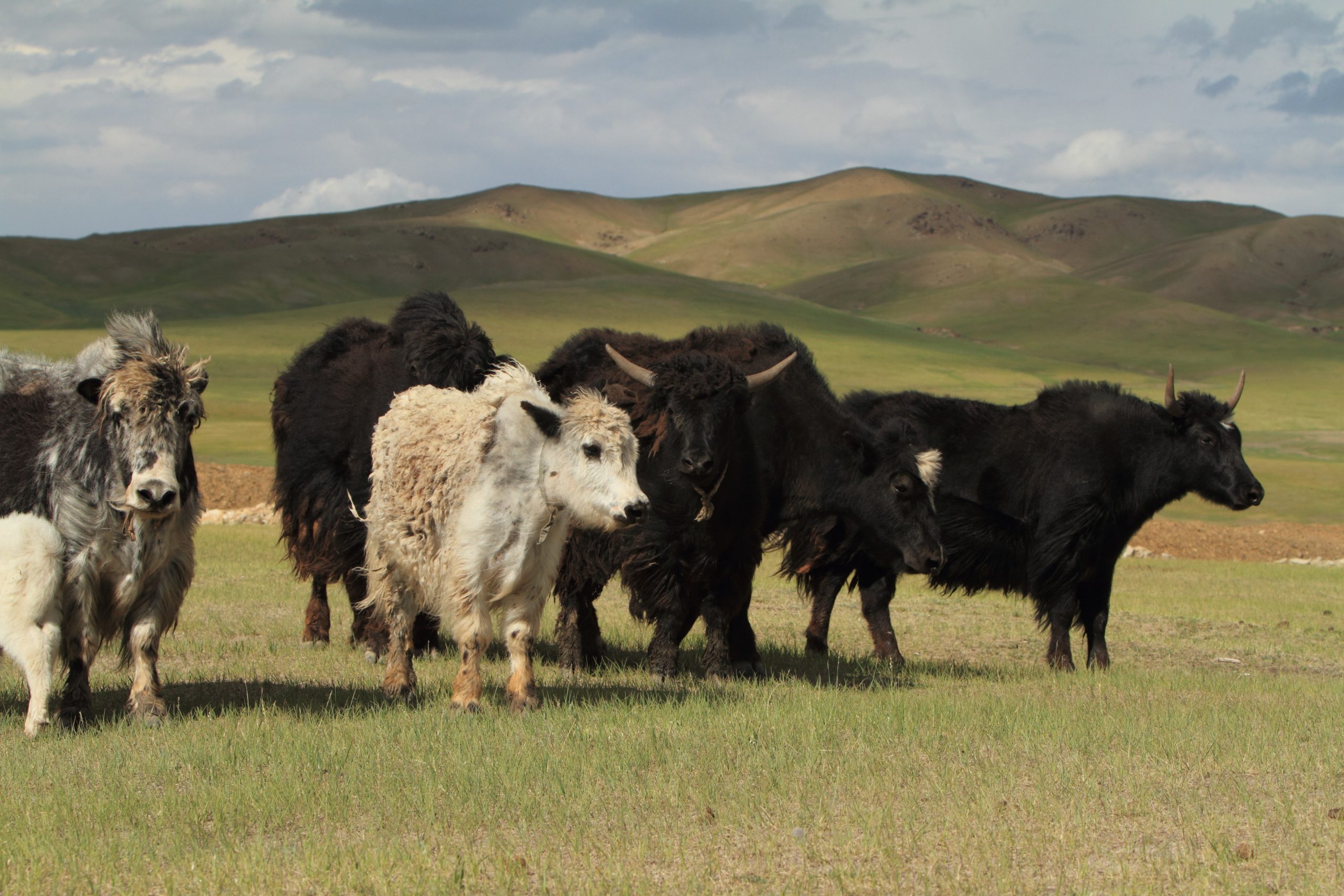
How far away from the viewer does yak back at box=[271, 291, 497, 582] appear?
955 cm

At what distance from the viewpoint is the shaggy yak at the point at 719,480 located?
8773 mm

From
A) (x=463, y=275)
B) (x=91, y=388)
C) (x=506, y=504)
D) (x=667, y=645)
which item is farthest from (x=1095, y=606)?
(x=463, y=275)

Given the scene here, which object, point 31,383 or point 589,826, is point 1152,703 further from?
point 31,383

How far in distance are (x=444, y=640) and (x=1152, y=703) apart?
19.3 feet

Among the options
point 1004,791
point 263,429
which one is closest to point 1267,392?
point 263,429

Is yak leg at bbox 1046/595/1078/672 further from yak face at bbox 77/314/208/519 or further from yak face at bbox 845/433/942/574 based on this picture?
yak face at bbox 77/314/208/519

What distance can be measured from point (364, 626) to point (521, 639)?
3376 mm

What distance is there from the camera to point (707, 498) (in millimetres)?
8617

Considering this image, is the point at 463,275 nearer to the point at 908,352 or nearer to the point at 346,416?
the point at 908,352

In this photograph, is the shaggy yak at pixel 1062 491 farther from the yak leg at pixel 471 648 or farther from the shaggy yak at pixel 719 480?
the yak leg at pixel 471 648

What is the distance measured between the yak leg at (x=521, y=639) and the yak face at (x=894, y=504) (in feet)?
11.0

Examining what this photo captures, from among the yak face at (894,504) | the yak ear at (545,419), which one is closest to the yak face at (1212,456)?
the yak face at (894,504)

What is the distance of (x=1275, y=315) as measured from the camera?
162875 millimetres

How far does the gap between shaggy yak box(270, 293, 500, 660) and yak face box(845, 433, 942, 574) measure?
2.98 metres
